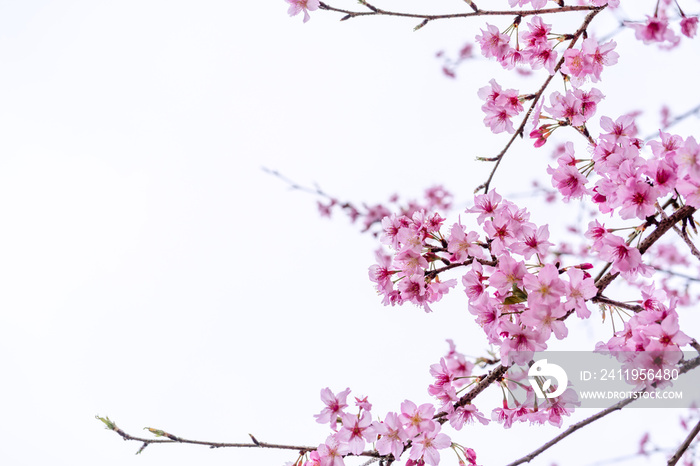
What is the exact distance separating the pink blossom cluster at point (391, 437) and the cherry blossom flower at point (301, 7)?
2030mm

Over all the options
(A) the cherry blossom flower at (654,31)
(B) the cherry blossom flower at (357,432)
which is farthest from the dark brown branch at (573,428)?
(A) the cherry blossom flower at (654,31)

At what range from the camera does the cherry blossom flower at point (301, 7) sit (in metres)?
2.54

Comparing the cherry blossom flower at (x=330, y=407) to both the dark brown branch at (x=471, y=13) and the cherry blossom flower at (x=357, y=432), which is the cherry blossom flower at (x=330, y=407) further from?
the dark brown branch at (x=471, y=13)

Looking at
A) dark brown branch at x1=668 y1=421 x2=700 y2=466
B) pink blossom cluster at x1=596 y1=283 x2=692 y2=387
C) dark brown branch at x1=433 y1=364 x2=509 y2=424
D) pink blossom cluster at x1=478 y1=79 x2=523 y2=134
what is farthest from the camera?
pink blossom cluster at x1=478 y1=79 x2=523 y2=134

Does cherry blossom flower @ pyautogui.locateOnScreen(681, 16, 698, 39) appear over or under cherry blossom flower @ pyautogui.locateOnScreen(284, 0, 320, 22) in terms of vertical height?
under

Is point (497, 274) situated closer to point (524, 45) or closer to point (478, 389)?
point (478, 389)

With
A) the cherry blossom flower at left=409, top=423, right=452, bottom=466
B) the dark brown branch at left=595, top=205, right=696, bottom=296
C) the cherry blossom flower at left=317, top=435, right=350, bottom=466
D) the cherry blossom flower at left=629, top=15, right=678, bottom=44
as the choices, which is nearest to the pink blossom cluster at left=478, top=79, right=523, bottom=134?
the cherry blossom flower at left=629, top=15, right=678, bottom=44

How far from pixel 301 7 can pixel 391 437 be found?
223 cm

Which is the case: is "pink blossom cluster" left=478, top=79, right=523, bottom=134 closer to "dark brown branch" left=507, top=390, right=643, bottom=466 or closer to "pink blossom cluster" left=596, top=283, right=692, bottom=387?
"pink blossom cluster" left=596, top=283, right=692, bottom=387

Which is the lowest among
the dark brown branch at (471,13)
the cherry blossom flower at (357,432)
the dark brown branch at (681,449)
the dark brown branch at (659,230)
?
the dark brown branch at (681,449)

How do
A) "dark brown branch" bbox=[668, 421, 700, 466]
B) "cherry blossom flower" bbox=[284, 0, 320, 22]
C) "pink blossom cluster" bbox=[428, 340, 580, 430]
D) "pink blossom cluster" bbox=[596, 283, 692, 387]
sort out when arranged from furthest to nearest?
"cherry blossom flower" bbox=[284, 0, 320, 22]
"pink blossom cluster" bbox=[428, 340, 580, 430]
"pink blossom cluster" bbox=[596, 283, 692, 387]
"dark brown branch" bbox=[668, 421, 700, 466]

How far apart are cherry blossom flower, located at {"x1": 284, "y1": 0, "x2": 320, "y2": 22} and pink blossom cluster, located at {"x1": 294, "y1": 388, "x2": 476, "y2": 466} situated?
79.9 inches

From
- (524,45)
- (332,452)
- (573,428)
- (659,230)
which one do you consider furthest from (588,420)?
(524,45)

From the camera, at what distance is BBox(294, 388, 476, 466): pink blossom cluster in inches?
86.2
